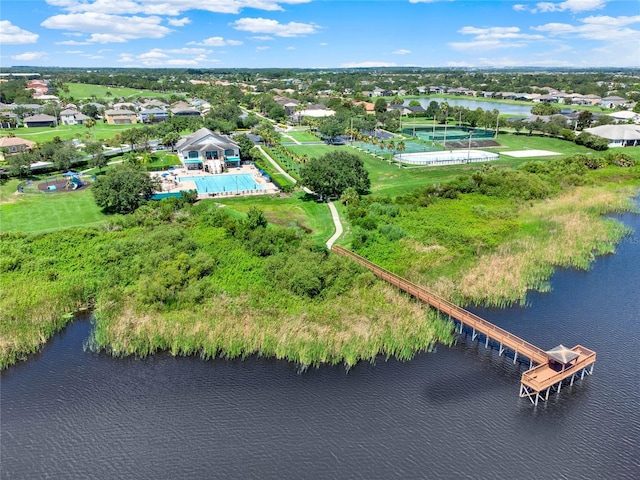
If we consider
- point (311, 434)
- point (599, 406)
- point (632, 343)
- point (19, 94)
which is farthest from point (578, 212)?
point (19, 94)

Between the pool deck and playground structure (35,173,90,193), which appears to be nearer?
the pool deck

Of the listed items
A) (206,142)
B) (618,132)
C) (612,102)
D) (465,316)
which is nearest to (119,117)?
(206,142)

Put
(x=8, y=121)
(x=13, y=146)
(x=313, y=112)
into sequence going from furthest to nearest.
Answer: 1. (x=313, y=112)
2. (x=8, y=121)
3. (x=13, y=146)

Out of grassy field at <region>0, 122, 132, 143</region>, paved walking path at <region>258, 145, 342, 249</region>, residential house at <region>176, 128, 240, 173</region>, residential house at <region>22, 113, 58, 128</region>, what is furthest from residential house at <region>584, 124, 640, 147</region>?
residential house at <region>22, 113, 58, 128</region>

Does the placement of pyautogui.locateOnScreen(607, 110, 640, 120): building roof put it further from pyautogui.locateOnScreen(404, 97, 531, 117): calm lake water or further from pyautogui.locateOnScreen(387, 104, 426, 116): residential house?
pyautogui.locateOnScreen(387, 104, 426, 116): residential house

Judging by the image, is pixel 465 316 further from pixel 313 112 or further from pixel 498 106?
pixel 498 106
